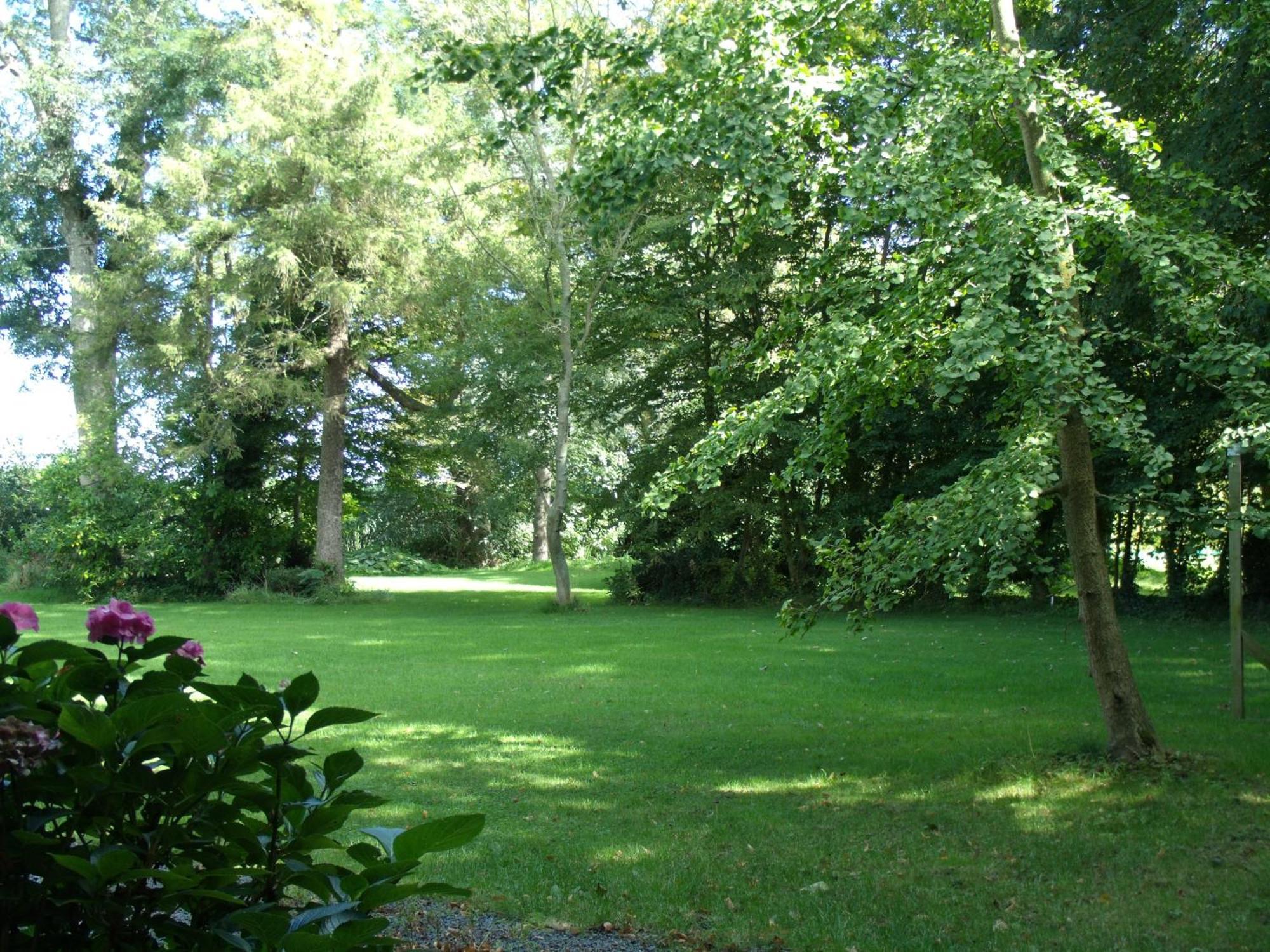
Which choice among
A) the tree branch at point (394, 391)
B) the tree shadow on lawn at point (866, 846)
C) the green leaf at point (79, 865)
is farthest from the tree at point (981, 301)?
the tree branch at point (394, 391)

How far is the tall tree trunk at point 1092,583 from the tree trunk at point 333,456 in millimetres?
18902

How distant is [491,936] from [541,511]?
27974 millimetres

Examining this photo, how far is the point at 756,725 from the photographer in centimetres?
834

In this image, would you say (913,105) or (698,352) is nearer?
(913,105)

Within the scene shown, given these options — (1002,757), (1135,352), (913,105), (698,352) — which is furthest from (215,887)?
(698,352)

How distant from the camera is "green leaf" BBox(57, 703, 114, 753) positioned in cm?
179

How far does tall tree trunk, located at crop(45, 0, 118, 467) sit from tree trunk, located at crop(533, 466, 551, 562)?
9592 mm

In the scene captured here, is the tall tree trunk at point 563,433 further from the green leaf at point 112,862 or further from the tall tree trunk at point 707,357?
the green leaf at point 112,862

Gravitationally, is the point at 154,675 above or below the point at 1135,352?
below

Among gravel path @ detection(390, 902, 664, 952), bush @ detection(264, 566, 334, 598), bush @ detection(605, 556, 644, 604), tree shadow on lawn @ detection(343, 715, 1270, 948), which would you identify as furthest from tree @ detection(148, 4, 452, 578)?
gravel path @ detection(390, 902, 664, 952)

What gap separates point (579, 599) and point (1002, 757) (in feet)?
50.2

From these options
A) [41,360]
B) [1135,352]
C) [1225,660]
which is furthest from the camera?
[41,360]

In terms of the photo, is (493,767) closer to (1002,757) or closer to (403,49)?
(1002,757)

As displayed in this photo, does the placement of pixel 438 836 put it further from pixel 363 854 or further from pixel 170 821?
pixel 170 821
